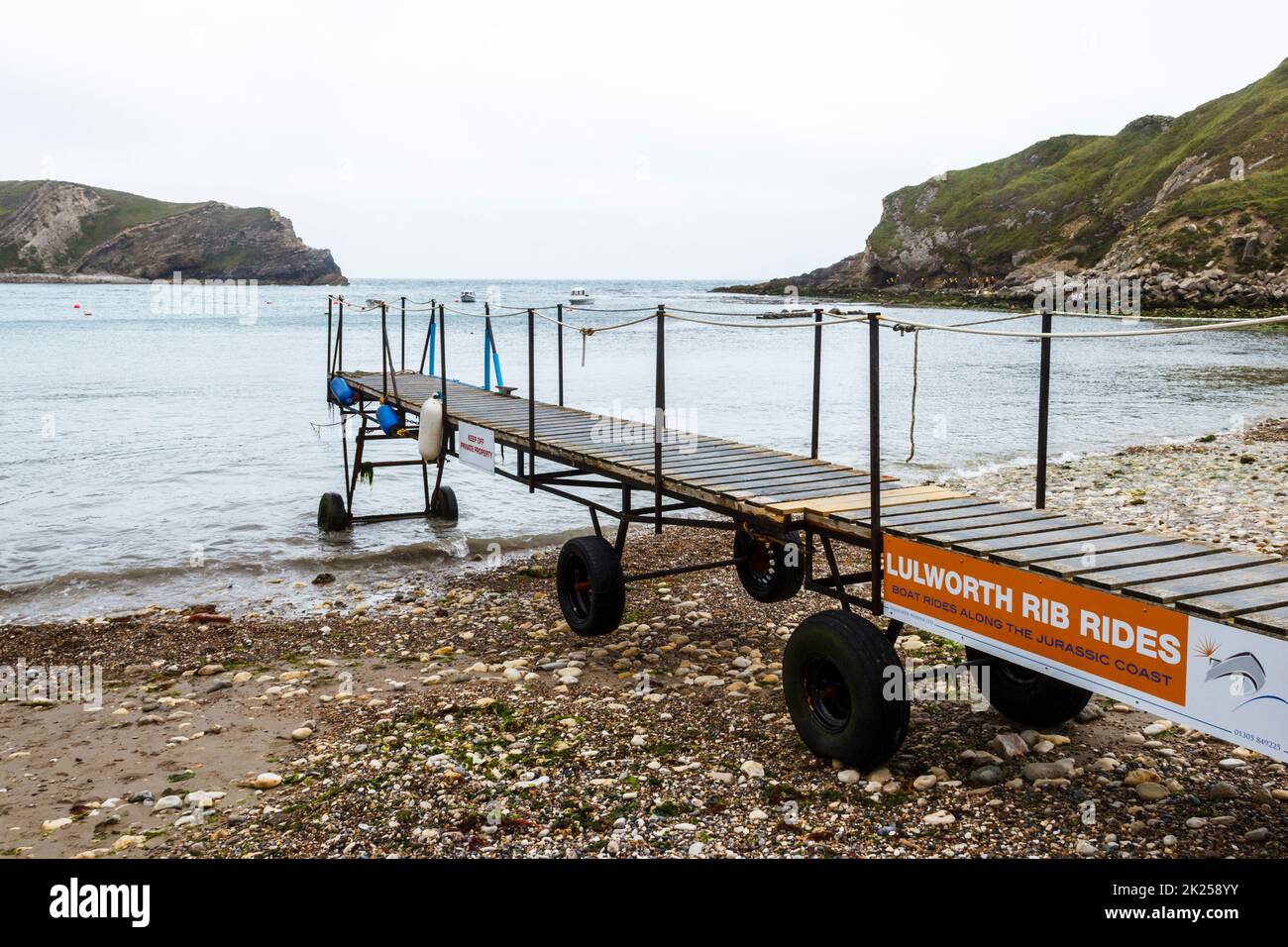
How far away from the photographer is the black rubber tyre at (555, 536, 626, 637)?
9.30 m

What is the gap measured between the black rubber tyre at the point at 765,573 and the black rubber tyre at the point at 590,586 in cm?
152

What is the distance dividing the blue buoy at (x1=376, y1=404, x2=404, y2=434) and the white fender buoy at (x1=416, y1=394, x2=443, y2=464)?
6.76ft

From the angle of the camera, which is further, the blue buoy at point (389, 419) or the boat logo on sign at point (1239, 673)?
the blue buoy at point (389, 419)

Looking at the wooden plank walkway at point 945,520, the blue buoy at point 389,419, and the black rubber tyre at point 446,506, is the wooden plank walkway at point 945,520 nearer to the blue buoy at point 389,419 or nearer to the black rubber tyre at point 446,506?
the blue buoy at point 389,419

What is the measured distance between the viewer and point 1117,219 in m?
110

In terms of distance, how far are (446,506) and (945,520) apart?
11.5 metres

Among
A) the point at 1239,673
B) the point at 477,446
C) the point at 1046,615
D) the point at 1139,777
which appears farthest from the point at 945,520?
the point at 477,446

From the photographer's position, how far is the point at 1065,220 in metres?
119

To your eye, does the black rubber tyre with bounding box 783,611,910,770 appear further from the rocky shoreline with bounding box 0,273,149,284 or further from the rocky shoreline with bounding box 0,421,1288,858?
the rocky shoreline with bounding box 0,273,149,284

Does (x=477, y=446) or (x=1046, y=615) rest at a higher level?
(x=477, y=446)

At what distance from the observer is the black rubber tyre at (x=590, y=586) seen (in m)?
9.30

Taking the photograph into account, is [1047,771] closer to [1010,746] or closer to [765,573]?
[1010,746]

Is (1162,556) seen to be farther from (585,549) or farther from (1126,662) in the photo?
(585,549)

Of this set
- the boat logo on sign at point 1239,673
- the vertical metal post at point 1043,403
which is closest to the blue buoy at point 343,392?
the vertical metal post at point 1043,403
